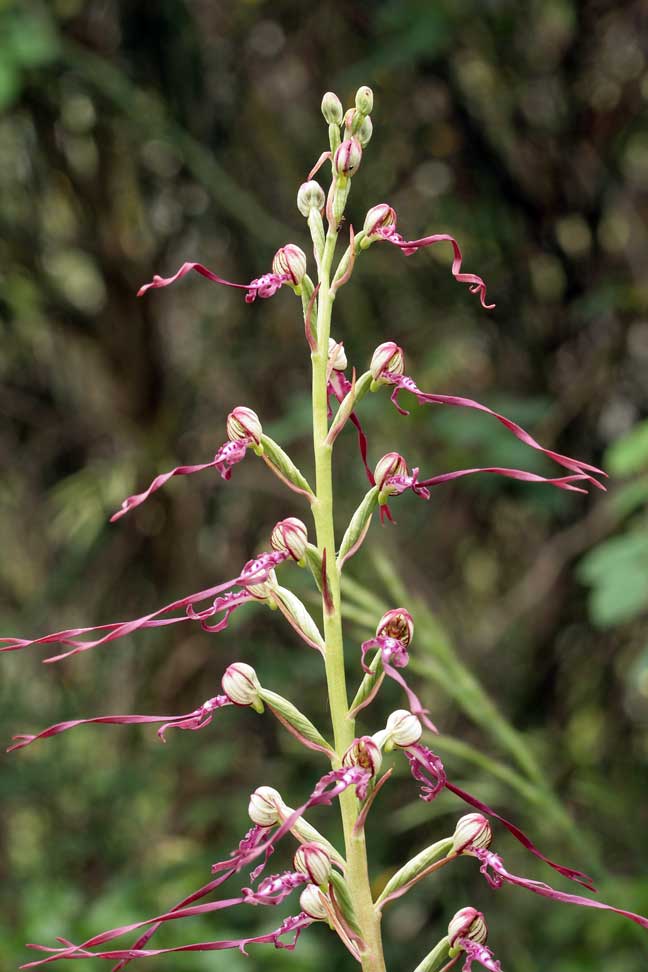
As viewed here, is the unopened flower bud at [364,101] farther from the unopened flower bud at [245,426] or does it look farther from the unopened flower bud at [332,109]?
the unopened flower bud at [245,426]

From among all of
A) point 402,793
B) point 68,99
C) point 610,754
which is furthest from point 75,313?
point 610,754

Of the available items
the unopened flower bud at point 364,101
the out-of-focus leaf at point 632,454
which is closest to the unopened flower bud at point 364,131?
the unopened flower bud at point 364,101

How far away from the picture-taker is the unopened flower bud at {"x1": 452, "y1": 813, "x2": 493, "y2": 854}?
69 centimetres

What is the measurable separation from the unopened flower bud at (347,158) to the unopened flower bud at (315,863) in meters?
0.41

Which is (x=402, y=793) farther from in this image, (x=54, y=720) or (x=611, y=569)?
(x=611, y=569)

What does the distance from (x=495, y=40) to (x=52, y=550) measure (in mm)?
1662

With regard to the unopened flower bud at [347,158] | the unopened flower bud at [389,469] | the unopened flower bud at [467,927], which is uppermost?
the unopened flower bud at [347,158]

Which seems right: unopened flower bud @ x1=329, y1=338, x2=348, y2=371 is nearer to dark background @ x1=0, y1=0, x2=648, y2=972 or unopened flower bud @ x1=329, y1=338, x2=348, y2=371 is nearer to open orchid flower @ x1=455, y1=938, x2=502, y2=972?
open orchid flower @ x1=455, y1=938, x2=502, y2=972

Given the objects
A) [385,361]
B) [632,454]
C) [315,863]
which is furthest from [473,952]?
[632,454]

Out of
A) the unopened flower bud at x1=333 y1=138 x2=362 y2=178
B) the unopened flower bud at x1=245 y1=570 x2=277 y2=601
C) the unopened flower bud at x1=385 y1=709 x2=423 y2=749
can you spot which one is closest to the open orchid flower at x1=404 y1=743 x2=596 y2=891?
the unopened flower bud at x1=385 y1=709 x2=423 y2=749

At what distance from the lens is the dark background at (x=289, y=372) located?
8.11ft

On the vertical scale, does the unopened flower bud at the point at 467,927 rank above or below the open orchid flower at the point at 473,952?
above

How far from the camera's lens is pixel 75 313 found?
9.23 ft

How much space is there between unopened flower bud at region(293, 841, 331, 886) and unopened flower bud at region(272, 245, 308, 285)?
13.7 inches
